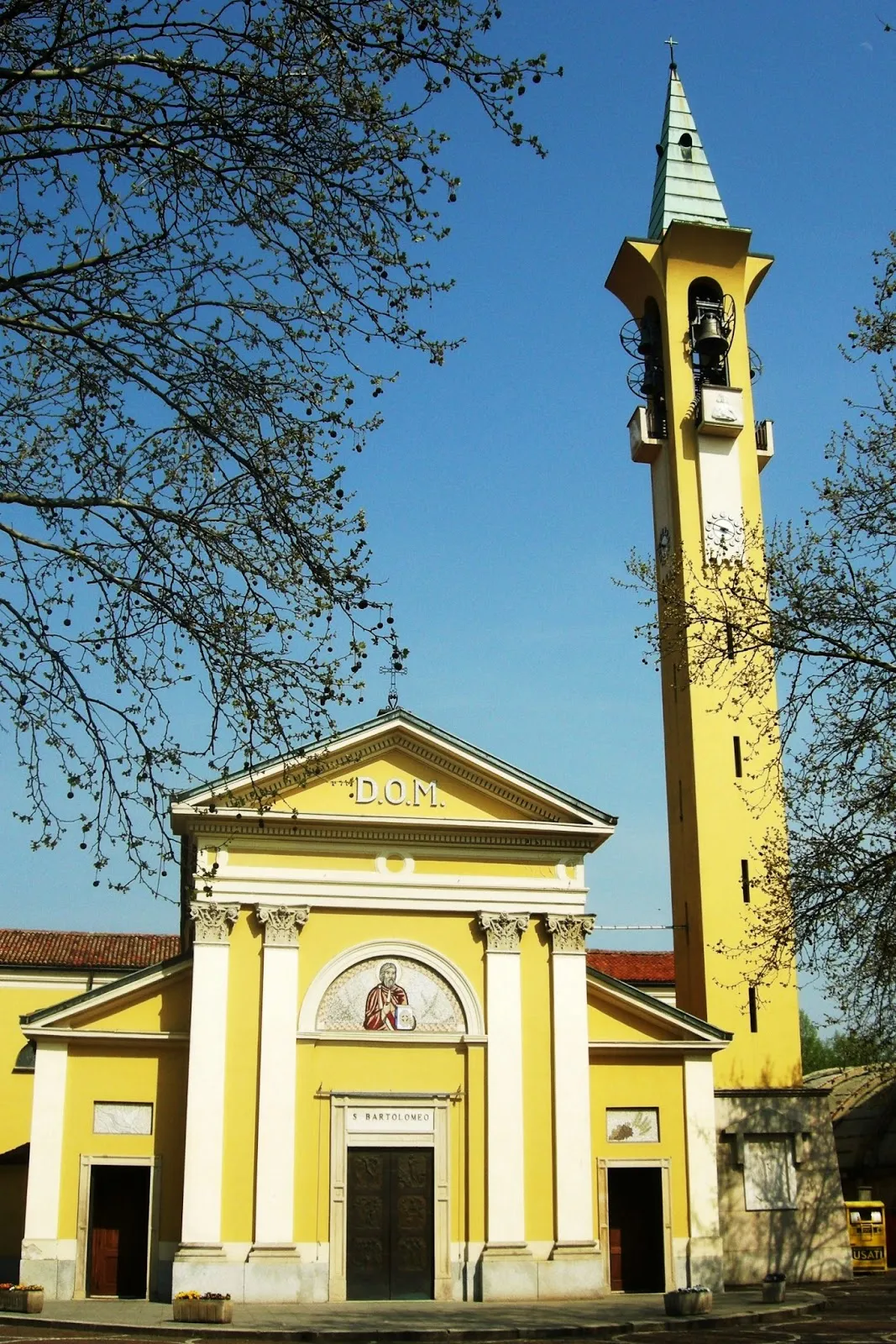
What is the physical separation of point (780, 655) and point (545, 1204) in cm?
1249

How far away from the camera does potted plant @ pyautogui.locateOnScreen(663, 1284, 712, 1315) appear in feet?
66.1

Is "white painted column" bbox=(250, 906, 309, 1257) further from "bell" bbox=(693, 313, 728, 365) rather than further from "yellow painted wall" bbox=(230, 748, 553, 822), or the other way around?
"bell" bbox=(693, 313, 728, 365)

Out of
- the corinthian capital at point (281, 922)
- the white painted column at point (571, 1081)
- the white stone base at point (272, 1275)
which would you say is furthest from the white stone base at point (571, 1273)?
the corinthian capital at point (281, 922)

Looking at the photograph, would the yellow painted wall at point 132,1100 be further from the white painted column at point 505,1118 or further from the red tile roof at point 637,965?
the red tile roof at point 637,965

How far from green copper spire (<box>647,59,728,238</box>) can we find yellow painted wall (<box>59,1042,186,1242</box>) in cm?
2029

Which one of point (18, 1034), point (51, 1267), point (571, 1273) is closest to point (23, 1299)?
point (51, 1267)

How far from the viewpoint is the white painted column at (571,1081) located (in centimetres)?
2281

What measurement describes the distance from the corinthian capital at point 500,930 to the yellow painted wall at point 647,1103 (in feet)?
8.47

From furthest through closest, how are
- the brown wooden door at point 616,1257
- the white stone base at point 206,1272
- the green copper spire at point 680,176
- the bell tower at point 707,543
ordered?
the green copper spire at point 680,176 < the bell tower at point 707,543 < the brown wooden door at point 616,1257 < the white stone base at point 206,1272

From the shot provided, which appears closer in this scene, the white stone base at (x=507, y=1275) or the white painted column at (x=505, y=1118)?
the white stone base at (x=507, y=1275)

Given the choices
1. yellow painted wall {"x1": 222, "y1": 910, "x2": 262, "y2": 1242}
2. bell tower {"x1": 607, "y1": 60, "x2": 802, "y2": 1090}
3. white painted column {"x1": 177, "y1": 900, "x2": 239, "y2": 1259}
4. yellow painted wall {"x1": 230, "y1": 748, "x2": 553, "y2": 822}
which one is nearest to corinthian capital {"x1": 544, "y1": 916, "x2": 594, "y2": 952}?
yellow painted wall {"x1": 230, "y1": 748, "x2": 553, "y2": 822}

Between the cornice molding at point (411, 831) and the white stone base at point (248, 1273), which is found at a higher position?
the cornice molding at point (411, 831)

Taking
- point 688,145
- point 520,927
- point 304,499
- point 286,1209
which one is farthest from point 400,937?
point 688,145

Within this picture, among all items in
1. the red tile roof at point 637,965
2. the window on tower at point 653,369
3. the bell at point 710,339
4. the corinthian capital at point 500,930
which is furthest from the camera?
the red tile roof at point 637,965
